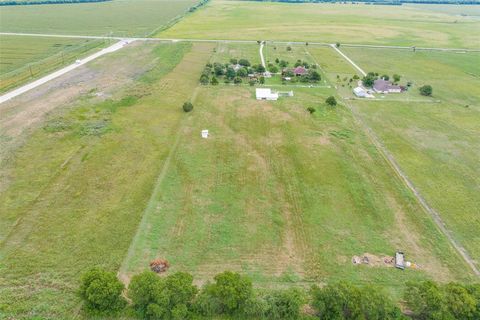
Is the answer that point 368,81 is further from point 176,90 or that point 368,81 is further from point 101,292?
point 101,292

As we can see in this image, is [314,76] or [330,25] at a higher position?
[330,25]

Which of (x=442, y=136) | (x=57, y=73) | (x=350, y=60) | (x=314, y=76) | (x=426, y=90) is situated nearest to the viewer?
(x=442, y=136)

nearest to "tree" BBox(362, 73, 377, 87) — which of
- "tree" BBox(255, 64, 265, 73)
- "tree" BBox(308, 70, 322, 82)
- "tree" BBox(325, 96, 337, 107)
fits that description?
"tree" BBox(308, 70, 322, 82)

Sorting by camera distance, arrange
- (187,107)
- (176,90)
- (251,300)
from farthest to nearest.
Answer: (176,90) → (187,107) → (251,300)

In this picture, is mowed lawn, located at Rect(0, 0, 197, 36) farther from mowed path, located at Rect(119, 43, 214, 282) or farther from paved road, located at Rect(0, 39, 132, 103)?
mowed path, located at Rect(119, 43, 214, 282)

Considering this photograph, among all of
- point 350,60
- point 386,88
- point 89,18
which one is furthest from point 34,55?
point 386,88

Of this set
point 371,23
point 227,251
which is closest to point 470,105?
point 227,251

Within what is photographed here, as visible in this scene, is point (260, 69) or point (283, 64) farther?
point (283, 64)
